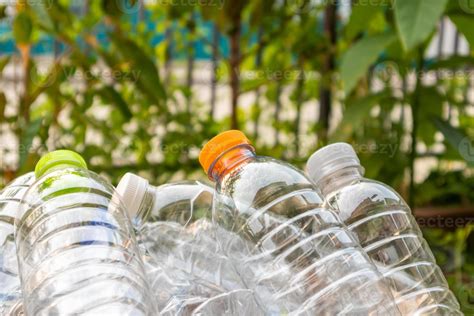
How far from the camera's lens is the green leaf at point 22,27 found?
2.19 meters

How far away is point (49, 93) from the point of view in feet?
8.29

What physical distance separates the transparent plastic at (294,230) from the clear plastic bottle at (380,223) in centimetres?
6

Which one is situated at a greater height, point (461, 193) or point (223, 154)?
point (223, 154)

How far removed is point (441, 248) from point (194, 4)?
1.30 m

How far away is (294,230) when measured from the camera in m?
1.00

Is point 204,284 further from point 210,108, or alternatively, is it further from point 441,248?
point 210,108

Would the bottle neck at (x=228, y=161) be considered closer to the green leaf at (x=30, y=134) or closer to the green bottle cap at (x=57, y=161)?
the green bottle cap at (x=57, y=161)

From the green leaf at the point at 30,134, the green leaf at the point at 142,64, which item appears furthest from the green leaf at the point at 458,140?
the green leaf at the point at 30,134

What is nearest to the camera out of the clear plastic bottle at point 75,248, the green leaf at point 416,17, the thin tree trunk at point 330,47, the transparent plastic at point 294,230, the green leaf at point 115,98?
the clear plastic bottle at point 75,248

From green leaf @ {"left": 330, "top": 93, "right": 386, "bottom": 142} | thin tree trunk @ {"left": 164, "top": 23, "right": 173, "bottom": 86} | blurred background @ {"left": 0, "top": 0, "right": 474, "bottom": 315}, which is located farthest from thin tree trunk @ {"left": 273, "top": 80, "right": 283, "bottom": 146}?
green leaf @ {"left": 330, "top": 93, "right": 386, "bottom": 142}

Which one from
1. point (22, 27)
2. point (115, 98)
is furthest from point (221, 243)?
point (115, 98)

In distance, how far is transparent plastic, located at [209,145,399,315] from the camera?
94cm

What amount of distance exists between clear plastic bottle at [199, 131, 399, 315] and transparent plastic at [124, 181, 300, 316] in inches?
0.8

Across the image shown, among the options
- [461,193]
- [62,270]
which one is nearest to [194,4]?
[461,193]
